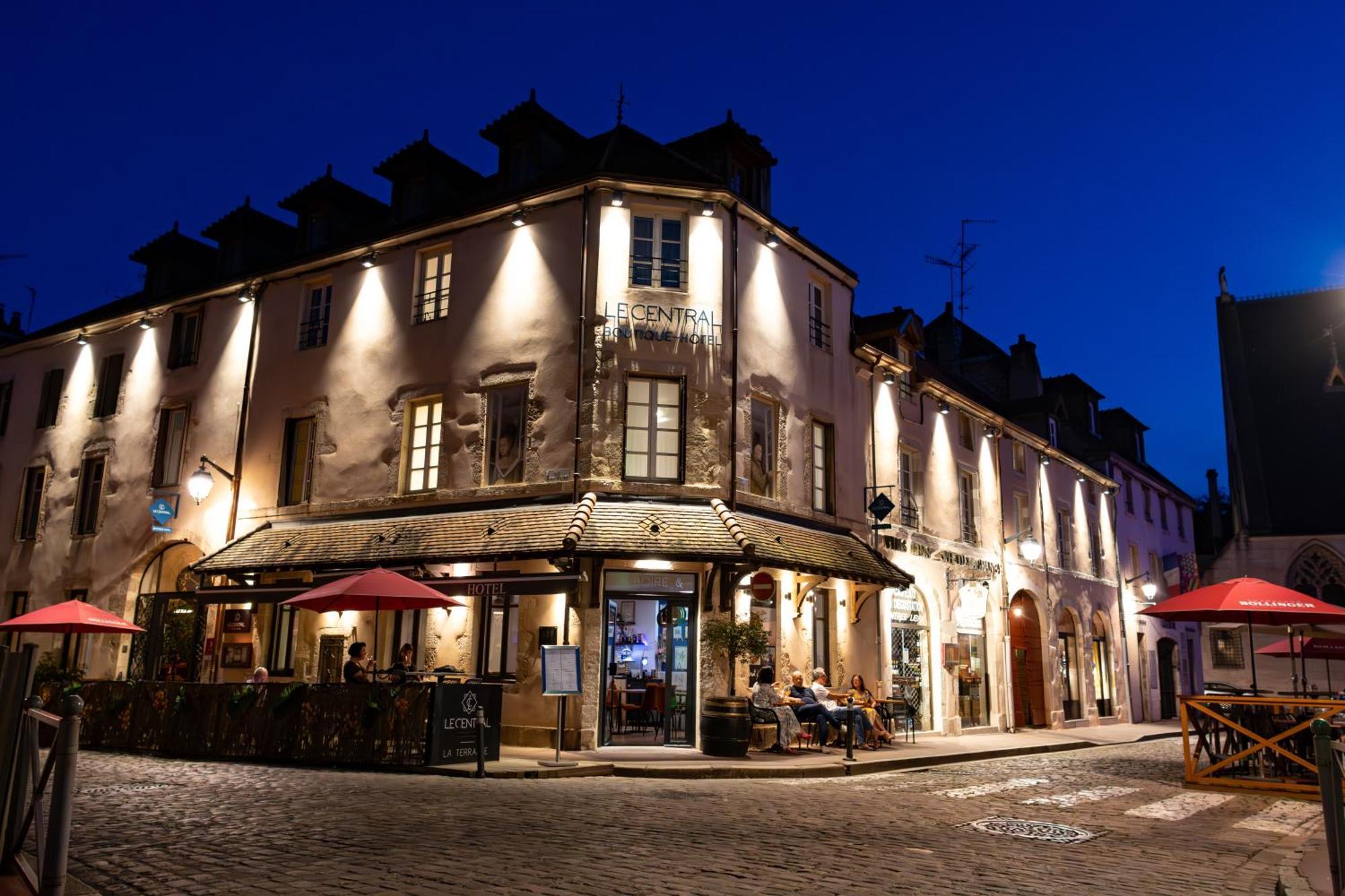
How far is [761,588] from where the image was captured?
16.2 meters

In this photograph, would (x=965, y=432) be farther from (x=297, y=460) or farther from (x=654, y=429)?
(x=297, y=460)

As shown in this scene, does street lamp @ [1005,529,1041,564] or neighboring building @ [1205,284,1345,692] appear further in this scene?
neighboring building @ [1205,284,1345,692]

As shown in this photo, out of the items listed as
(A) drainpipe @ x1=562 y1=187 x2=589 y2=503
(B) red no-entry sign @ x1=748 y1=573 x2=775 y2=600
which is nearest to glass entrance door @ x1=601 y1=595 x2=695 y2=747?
(B) red no-entry sign @ x1=748 y1=573 x2=775 y2=600

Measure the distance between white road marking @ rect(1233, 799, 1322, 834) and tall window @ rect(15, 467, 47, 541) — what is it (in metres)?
24.4

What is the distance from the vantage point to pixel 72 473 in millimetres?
23375

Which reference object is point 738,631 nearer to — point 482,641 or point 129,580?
point 482,641

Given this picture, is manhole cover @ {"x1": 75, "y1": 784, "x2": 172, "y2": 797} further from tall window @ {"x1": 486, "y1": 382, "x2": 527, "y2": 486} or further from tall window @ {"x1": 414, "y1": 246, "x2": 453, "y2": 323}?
tall window @ {"x1": 414, "y1": 246, "x2": 453, "y2": 323}

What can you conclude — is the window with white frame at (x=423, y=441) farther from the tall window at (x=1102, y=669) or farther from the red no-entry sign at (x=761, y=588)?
the tall window at (x=1102, y=669)

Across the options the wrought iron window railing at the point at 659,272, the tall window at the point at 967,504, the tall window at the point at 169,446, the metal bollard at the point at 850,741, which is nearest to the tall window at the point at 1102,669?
Result: the tall window at the point at 967,504

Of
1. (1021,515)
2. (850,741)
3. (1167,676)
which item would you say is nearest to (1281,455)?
(1167,676)

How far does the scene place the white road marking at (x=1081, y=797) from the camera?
408 inches

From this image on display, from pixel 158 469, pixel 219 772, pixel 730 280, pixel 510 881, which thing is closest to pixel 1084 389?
pixel 730 280

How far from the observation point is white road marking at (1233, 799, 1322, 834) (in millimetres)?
9094

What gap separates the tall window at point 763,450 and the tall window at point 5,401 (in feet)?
64.7
